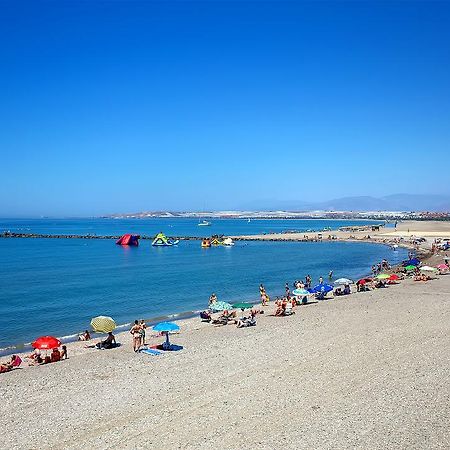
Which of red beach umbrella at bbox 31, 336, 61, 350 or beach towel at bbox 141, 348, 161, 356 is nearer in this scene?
red beach umbrella at bbox 31, 336, 61, 350

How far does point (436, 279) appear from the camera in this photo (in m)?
35.1

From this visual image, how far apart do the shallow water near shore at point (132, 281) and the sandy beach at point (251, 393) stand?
779cm

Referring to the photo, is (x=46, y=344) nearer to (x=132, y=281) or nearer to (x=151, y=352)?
(x=151, y=352)

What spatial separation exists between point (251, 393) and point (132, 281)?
30.1 meters

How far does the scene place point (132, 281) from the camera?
136 feet

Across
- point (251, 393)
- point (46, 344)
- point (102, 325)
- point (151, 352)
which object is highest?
point (102, 325)

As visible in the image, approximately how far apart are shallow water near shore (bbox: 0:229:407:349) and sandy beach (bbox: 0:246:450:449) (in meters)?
7.79

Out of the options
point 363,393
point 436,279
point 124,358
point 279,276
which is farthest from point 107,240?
point 363,393

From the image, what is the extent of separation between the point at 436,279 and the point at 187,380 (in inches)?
1054

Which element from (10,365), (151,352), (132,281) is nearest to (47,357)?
(10,365)

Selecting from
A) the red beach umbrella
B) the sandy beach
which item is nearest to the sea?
the red beach umbrella

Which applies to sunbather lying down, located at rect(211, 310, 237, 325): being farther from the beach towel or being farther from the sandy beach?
the beach towel

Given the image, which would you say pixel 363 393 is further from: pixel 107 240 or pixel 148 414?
pixel 107 240

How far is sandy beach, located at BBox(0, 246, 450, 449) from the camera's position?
10219 mm
